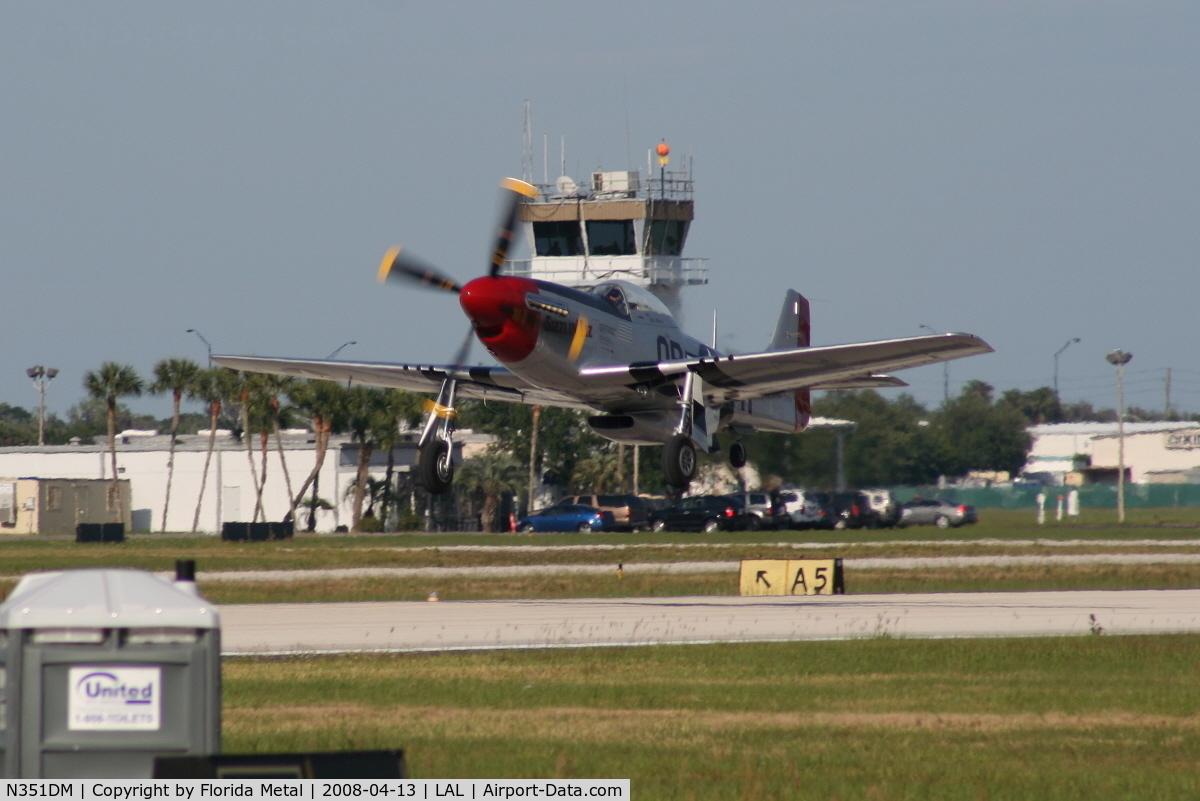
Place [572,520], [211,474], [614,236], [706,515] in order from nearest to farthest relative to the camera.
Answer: [706,515] → [572,520] → [614,236] → [211,474]

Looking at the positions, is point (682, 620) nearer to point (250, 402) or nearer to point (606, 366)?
point (606, 366)

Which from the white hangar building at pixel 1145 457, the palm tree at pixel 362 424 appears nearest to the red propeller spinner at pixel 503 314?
the palm tree at pixel 362 424

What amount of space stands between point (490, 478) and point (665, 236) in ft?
53.6

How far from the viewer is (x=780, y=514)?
56250 millimetres

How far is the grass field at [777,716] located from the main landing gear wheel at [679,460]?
7.16m

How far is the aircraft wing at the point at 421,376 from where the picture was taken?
84.7 feet

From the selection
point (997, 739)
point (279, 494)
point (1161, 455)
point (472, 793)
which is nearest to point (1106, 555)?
point (997, 739)

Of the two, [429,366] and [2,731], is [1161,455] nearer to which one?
[429,366]

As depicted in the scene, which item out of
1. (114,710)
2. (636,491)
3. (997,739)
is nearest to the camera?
(114,710)

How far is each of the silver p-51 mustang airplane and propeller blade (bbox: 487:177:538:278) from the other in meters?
0.02

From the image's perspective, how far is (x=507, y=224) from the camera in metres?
22.6

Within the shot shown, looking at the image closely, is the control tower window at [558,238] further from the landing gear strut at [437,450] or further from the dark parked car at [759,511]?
the landing gear strut at [437,450]

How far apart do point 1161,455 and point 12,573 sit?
103617 mm

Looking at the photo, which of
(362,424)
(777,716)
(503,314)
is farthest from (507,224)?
(362,424)
